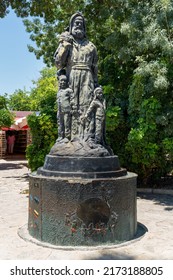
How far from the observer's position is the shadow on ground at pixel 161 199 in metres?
7.99

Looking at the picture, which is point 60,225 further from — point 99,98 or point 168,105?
point 168,105

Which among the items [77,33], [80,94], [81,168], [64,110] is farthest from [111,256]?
[77,33]

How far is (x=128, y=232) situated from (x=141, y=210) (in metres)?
2.39

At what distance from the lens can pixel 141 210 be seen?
7.46 metres

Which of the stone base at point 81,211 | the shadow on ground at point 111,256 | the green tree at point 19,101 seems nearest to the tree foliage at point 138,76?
the stone base at point 81,211

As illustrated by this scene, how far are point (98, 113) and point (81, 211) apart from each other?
1636 mm

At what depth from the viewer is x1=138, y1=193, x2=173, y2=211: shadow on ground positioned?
7988 millimetres

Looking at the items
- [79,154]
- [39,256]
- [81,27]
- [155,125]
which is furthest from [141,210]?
[81,27]

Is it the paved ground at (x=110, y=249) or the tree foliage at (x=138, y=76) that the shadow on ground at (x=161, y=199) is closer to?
the paved ground at (x=110, y=249)

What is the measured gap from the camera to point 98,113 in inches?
217

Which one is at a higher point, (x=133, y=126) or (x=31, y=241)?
(x=133, y=126)

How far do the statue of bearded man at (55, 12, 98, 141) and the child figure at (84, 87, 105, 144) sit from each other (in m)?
0.10

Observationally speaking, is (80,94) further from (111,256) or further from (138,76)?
(138,76)

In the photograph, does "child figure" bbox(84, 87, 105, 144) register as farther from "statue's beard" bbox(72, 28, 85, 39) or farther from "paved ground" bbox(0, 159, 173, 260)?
"paved ground" bbox(0, 159, 173, 260)
